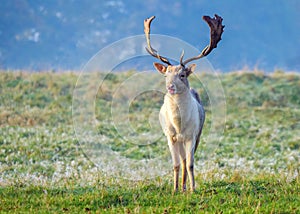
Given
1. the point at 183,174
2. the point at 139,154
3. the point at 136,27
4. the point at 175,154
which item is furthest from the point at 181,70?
the point at 136,27

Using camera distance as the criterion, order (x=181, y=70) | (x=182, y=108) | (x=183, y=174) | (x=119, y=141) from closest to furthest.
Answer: (x=181, y=70) < (x=182, y=108) < (x=183, y=174) < (x=119, y=141)

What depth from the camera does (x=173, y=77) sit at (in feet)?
36.9

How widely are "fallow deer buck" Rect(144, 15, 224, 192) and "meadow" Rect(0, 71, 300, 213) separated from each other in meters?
0.73

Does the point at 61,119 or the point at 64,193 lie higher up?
the point at 61,119

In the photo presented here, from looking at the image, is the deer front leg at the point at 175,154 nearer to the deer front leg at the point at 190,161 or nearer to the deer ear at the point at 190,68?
the deer front leg at the point at 190,161

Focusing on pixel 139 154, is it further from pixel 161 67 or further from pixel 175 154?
pixel 161 67

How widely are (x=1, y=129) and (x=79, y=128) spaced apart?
277cm

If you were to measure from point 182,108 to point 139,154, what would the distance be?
891cm

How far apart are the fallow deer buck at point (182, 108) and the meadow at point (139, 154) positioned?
2.40 feet

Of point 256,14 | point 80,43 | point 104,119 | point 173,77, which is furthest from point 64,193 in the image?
point 256,14

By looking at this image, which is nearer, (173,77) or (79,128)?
(173,77)

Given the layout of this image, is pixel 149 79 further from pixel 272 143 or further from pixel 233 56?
pixel 233 56

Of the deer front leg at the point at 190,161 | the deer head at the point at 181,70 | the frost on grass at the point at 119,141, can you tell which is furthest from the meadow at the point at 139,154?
the deer head at the point at 181,70

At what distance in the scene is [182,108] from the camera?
11562 millimetres
